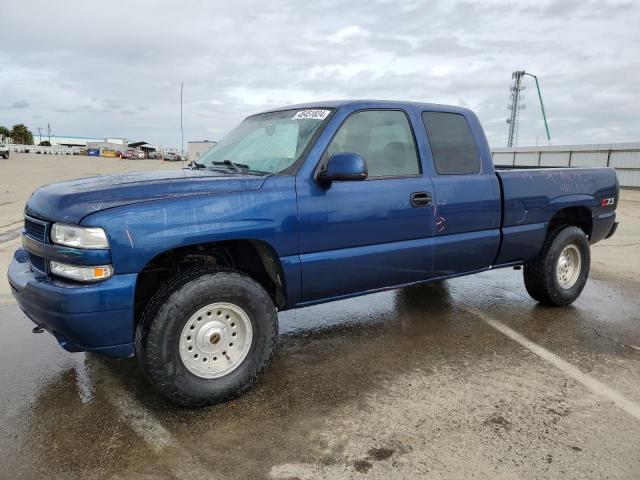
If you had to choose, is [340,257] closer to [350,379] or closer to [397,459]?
[350,379]

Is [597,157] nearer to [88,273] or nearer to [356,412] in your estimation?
[356,412]

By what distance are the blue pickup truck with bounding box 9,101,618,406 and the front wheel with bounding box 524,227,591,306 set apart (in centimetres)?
37

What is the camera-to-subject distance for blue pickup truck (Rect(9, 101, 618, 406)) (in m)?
2.78

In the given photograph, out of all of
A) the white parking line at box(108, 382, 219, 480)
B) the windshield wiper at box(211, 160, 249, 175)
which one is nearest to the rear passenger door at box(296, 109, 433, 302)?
the windshield wiper at box(211, 160, 249, 175)

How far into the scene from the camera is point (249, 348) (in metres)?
3.21

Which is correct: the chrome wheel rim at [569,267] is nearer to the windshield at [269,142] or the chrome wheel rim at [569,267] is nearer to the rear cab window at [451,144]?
the rear cab window at [451,144]

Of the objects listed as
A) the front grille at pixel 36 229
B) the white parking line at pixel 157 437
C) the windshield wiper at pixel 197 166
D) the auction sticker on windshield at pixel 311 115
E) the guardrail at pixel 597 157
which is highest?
the guardrail at pixel 597 157

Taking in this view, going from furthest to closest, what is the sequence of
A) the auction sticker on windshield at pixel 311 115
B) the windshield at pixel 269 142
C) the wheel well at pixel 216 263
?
the auction sticker on windshield at pixel 311 115, the windshield at pixel 269 142, the wheel well at pixel 216 263

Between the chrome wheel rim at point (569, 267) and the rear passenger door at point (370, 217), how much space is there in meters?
1.96

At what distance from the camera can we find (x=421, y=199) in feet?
12.7

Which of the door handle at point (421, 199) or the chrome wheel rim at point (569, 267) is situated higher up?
the door handle at point (421, 199)

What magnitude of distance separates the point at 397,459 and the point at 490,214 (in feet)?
8.02

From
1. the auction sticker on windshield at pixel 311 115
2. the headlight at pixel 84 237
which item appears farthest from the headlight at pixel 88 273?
the auction sticker on windshield at pixel 311 115

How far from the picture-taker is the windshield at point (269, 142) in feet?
11.8
